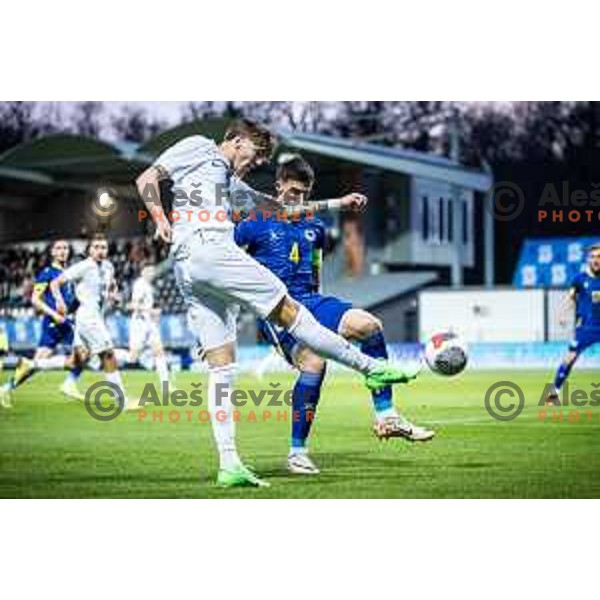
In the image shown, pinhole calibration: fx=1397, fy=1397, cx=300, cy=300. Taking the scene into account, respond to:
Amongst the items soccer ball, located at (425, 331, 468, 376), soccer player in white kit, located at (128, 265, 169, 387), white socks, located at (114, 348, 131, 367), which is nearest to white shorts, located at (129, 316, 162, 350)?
soccer player in white kit, located at (128, 265, 169, 387)

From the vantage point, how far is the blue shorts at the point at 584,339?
7.89 meters

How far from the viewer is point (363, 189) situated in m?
8.10

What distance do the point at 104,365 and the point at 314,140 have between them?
83.5 inches

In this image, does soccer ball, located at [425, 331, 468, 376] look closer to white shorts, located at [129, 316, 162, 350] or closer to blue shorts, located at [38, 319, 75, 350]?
white shorts, located at [129, 316, 162, 350]

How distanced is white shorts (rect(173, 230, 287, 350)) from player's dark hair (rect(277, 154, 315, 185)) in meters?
1.07

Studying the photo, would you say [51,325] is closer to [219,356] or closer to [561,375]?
[219,356]

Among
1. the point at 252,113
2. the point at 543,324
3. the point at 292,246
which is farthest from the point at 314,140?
the point at 543,324

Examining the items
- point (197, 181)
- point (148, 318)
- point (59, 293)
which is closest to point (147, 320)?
point (148, 318)

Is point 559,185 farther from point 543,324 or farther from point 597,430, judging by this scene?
point 597,430

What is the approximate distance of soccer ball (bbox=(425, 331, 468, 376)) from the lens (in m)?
6.79

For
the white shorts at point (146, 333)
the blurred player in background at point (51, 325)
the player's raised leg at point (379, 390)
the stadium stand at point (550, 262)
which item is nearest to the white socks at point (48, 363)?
the blurred player in background at point (51, 325)

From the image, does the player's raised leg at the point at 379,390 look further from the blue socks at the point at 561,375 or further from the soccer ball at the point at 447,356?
the blue socks at the point at 561,375

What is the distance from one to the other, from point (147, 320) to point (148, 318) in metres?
0.02

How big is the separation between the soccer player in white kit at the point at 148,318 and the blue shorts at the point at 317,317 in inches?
49.2
